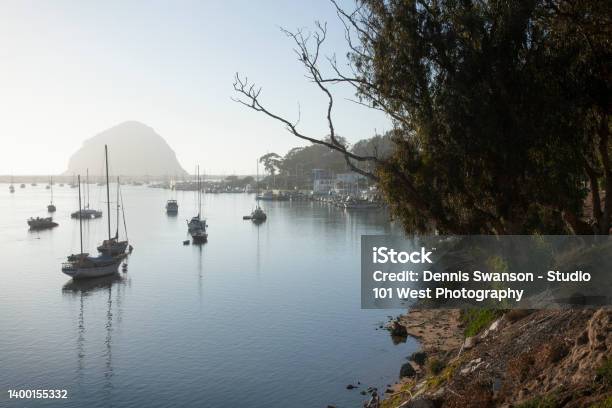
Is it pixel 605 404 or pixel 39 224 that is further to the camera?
pixel 39 224

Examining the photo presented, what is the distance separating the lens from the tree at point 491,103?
1620 cm

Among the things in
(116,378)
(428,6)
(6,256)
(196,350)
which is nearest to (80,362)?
(116,378)

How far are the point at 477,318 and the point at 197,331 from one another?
15.1 metres

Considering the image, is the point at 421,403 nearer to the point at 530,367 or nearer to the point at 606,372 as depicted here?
the point at 530,367

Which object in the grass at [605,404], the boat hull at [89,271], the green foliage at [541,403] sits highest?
the grass at [605,404]

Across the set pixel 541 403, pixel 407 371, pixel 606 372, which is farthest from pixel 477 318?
pixel 606 372

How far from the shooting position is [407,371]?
979 inches

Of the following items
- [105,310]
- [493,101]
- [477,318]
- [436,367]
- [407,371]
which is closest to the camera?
[493,101]

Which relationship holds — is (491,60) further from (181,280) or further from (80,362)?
(181,280)

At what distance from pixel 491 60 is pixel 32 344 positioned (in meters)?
26.2

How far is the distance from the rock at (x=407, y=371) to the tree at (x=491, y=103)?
27.8 feet

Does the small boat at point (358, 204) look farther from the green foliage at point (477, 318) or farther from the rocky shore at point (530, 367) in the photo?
the rocky shore at point (530, 367)

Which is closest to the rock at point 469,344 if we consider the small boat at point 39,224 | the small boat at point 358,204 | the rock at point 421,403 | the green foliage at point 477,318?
Result: the green foliage at point 477,318

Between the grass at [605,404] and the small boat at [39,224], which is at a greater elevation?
the grass at [605,404]
